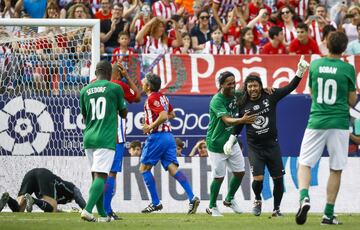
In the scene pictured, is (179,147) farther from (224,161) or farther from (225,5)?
(225,5)

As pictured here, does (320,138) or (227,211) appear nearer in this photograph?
(320,138)

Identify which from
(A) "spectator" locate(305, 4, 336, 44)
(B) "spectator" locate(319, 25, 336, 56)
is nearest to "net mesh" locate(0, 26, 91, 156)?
(B) "spectator" locate(319, 25, 336, 56)

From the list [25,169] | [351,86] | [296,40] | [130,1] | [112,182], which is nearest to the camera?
[351,86]

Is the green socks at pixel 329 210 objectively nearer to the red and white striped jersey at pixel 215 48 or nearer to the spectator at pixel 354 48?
the spectator at pixel 354 48

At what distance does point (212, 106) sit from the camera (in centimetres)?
1653

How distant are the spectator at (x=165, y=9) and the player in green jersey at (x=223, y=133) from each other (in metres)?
8.08

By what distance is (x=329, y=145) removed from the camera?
44.3 feet

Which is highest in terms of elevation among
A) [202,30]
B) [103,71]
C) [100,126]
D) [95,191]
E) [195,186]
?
[202,30]

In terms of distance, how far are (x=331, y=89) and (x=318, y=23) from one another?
1098 cm

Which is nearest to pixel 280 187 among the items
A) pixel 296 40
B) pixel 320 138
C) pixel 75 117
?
pixel 320 138

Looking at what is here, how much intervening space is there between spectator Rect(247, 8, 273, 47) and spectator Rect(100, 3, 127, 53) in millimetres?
2845

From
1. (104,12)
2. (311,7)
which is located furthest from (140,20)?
(311,7)

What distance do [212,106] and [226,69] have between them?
187 inches

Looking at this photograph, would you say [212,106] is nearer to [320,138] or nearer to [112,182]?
[112,182]
